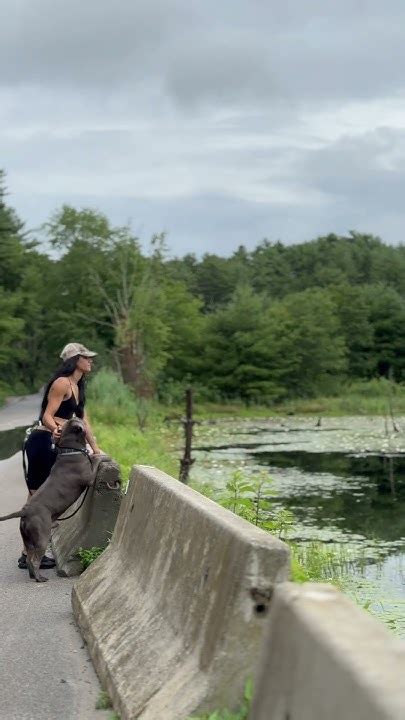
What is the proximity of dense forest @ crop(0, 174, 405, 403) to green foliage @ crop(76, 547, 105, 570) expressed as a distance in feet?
158

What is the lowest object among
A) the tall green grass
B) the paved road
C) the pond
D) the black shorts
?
the pond

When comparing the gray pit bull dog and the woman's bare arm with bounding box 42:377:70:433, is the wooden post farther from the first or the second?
the gray pit bull dog

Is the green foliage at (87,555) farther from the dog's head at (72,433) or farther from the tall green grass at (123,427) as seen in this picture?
the tall green grass at (123,427)

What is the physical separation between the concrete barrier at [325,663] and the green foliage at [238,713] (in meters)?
0.54

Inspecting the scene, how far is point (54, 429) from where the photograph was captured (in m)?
10.4

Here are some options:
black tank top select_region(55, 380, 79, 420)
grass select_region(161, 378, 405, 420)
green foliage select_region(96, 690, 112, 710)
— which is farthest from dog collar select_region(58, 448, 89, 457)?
grass select_region(161, 378, 405, 420)

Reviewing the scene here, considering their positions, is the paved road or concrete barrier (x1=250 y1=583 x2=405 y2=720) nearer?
concrete barrier (x1=250 y1=583 x2=405 y2=720)

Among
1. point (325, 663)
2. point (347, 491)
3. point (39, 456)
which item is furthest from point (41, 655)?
point (347, 491)

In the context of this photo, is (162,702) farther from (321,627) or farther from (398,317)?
(398,317)

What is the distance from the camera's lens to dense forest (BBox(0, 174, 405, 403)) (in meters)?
70.2

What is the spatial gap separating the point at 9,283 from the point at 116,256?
974 centimetres

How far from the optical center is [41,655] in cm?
713

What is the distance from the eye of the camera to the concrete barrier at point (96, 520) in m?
9.77

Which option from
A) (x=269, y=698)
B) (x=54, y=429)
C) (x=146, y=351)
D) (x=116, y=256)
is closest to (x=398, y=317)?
(x=116, y=256)
